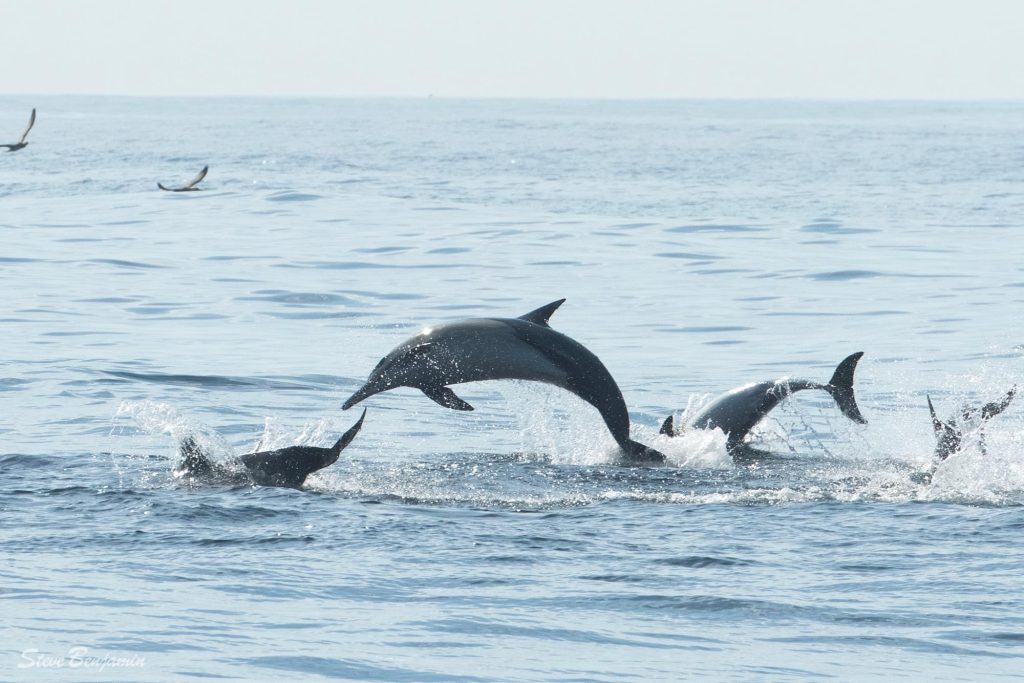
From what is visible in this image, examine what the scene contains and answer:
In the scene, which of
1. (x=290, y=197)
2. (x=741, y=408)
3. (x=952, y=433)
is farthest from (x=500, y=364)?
(x=290, y=197)

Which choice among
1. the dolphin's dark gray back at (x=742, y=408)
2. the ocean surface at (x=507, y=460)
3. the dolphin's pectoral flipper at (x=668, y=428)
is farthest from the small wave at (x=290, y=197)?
the dolphin's pectoral flipper at (x=668, y=428)

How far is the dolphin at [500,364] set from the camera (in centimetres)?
1262

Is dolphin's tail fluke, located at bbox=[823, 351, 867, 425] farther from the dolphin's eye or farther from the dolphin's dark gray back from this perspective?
the dolphin's eye

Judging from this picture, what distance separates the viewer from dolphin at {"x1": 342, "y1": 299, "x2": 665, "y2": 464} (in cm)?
1262

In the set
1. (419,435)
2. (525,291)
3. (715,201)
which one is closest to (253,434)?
(419,435)

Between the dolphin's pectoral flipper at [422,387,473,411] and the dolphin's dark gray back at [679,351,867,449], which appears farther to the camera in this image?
the dolphin's dark gray back at [679,351,867,449]

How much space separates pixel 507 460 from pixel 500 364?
1223mm

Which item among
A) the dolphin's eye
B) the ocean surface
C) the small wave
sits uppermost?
the small wave

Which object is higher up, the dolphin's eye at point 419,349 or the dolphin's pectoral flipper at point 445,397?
the dolphin's eye at point 419,349

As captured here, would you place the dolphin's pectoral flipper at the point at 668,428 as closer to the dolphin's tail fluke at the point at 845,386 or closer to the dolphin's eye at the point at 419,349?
the dolphin's tail fluke at the point at 845,386

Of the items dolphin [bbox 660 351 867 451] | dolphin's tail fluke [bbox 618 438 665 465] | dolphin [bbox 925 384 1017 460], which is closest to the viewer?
dolphin [bbox 925 384 1017 460]

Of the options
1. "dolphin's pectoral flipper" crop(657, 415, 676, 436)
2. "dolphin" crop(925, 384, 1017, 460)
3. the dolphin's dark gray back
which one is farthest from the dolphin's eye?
"dolphin" crop(925, 384, 1017, 460)

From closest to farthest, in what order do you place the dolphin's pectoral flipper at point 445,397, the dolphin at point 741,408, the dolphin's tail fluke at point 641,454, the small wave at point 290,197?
1. the dolphin's pectoral flipper at point 445,397
2. the dolphin's tail fluke at point 641,454
3. the dolphin at point 741,408
4. the small wave at point 290,197

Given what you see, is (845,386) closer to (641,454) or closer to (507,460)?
(641,454)
